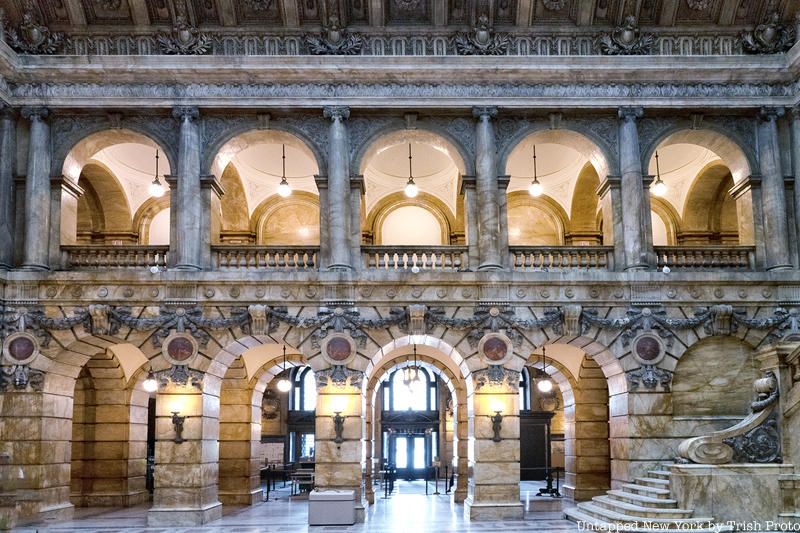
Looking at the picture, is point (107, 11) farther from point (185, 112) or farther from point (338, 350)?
point (338, 350)

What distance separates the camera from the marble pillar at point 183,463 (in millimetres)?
20109

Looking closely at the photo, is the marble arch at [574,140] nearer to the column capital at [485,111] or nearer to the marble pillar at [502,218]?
the marble pillar at [502,218]

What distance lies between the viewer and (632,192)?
2162 centimetres

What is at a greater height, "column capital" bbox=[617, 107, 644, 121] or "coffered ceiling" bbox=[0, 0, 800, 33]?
"coffered ceiling" bbox=[0, 0, 800, 33]

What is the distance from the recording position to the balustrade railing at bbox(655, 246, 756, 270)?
21.7 meters

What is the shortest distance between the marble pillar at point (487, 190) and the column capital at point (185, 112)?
279 inches

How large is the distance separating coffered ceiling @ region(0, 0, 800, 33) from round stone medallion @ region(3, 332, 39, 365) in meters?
7.98

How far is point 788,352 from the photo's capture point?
17.3 m

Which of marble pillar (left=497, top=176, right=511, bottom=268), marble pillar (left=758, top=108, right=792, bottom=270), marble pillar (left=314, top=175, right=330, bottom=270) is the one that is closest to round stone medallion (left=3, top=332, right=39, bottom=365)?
marble pillar (left=314, top=175, right=330, bottom=270)

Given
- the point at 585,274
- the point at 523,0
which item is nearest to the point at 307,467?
the point at 585,274

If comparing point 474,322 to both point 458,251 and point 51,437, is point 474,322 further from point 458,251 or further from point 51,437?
point 51,437

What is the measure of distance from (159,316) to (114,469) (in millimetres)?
6251

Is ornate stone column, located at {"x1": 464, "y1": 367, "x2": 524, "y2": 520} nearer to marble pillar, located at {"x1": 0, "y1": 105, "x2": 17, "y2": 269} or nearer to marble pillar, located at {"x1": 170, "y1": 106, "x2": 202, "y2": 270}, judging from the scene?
marble pillar, located at {"x1": 170, "y1": 106, "x2": 202, "y2": 270}

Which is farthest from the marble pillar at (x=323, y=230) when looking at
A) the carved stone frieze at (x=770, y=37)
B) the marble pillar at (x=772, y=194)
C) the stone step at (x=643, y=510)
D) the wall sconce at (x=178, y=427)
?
the carved stone frieze at (x=770, y=37)
